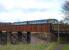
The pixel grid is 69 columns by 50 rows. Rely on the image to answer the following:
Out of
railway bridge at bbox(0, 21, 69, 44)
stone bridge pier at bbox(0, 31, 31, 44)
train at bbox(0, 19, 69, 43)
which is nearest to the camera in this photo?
railway bridge at bbox(0, 21, 69, 44)

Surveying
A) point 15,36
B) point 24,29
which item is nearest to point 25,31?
point 24,29

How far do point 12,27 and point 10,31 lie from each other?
3.63ft

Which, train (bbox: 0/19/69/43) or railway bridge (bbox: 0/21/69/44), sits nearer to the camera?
railway bridge (bbox: 0/21/69/44)

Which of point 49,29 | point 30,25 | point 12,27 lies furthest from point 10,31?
point 49,29

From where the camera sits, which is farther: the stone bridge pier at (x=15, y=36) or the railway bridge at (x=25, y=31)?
the stone bridge pier at (x=15, y=36)

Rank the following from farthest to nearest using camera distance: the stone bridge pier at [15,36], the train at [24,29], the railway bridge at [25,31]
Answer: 1. the stone bridge pier at [15,36]
2. the train at [24,29]
3. the railway bridge at [25,31]

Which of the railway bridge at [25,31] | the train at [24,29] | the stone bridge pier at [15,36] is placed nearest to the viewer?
the railway bridge at [25,31]

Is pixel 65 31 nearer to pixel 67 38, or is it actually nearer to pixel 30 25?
pixel 67 38

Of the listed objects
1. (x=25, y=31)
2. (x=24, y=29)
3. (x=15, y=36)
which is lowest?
(x=15, y=36)

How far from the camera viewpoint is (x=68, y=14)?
6912cm

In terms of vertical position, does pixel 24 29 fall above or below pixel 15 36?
above

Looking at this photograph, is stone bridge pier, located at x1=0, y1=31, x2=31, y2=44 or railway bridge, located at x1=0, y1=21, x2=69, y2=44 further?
stone bridge pier, located at x1=0, y1=31, x2=31, y2=44

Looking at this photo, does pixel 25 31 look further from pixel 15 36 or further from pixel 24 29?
pixel 15 36

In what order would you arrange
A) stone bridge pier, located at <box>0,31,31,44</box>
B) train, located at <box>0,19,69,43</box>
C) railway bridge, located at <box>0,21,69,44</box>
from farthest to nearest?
stone bridge pier, located at <box>0,31,31,44</box>
train, located at <box>0,19,69,43</box>
railway bridge, located at <box>0,21,69,44</box>
